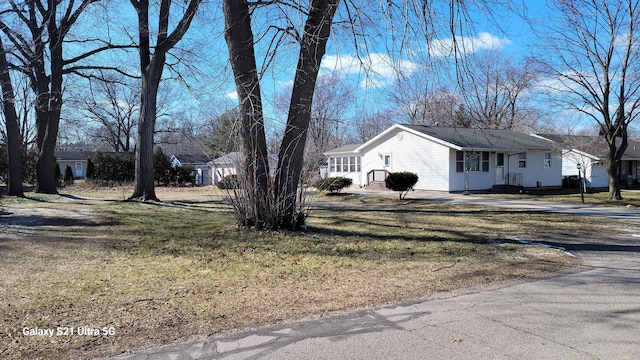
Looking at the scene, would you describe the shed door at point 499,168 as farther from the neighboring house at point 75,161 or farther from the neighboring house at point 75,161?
the neighboring house at point 75,161

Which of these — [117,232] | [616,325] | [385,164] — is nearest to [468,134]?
[385,164]

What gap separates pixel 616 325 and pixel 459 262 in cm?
287

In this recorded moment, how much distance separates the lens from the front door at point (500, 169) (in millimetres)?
26942

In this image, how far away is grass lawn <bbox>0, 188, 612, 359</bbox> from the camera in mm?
4195

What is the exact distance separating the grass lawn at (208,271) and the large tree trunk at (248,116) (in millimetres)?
636

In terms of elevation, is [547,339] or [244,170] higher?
[244,170]

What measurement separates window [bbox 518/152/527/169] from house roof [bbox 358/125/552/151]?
2.23 ft

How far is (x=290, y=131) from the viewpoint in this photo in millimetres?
9281

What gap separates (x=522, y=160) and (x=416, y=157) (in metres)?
7.12

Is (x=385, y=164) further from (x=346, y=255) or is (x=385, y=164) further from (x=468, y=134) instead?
(x=346, y=255)

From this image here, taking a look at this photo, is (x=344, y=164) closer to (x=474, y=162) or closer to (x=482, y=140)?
(x=474, y=162)

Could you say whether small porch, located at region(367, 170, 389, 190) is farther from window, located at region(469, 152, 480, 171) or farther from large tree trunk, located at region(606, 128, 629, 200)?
large tree trunk, located at region(606, 128, 629, 200)

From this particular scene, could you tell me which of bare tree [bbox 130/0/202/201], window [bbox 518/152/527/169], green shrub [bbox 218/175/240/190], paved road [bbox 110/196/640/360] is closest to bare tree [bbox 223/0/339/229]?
green shrub [bbox 218/175/240/190]

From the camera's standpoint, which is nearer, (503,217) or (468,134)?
(503,217)
